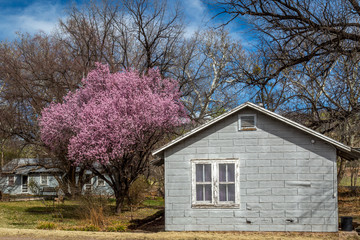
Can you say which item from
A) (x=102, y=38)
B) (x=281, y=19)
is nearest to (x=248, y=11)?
(x=281, y=19)

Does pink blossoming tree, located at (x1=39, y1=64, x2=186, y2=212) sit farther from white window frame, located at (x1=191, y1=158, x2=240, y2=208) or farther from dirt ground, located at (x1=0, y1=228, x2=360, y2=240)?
white window frame, located at (x1=191, y1=158, x2=240, y2=208)

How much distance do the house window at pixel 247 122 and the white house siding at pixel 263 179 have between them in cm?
14

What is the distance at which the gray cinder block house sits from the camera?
13.7m

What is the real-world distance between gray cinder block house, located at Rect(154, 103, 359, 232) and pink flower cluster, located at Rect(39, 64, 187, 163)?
5459 millimetres

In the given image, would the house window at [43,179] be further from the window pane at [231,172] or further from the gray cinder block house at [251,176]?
the window pane at [231,172]

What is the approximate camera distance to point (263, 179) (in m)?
14.0

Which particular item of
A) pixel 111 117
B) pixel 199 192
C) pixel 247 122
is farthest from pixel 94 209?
pixel 247 122

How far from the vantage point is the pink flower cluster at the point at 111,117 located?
19.3m

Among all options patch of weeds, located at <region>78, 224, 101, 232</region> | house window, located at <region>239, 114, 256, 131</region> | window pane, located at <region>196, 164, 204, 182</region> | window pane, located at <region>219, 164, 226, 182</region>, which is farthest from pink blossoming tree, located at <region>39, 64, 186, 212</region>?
house window, located at <region>239, 114, 256, 131</region>

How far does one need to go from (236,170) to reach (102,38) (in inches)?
755

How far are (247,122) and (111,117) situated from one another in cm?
753

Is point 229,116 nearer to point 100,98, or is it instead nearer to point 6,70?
point 100,98

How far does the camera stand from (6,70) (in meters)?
29.5

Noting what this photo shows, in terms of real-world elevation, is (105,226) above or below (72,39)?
below
